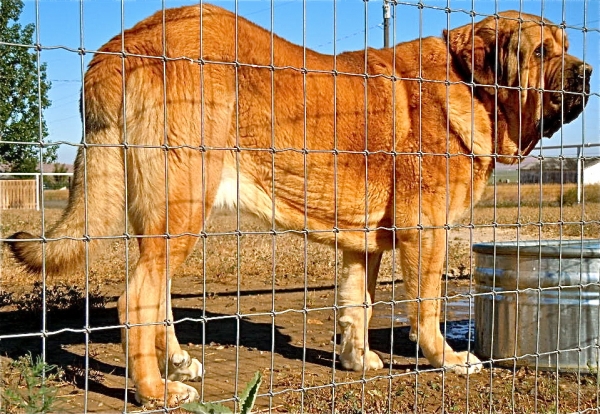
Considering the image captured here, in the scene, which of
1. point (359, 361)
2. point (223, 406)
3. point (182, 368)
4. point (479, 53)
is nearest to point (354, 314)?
point (359, 361)

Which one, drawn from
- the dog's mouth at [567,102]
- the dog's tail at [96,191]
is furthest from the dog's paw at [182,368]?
the dog's mouth at [567,102]

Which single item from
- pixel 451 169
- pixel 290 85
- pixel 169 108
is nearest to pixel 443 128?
pixel 451 169

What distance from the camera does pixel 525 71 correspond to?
486cm

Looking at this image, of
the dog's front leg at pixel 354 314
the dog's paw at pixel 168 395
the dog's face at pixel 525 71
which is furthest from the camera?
the dog's front leg at pixel 354 314

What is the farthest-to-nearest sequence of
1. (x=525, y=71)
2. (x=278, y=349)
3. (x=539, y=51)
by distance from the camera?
(x=278, y=349) → (x=539, y=51) → (x=525, y=71)

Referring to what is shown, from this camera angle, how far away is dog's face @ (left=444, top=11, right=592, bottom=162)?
15.8ft

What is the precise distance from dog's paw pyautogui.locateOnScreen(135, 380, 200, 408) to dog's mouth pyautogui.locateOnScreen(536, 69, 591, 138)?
289 centimetres

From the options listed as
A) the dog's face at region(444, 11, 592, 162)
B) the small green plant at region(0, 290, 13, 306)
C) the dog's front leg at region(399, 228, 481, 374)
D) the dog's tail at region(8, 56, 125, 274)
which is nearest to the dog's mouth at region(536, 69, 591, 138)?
the dog's face at region(444, 11, 592, 162)

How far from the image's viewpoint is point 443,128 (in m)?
4.85

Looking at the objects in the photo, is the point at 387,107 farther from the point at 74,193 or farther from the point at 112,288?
the point at 112,288

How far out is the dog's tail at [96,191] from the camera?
3.83 meters

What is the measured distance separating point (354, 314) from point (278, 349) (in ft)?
2.27

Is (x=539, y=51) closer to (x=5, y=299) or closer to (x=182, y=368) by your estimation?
(x=182, y=368)

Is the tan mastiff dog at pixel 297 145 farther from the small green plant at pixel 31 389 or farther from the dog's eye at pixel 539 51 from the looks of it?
the small green plant at pixel 31 389
